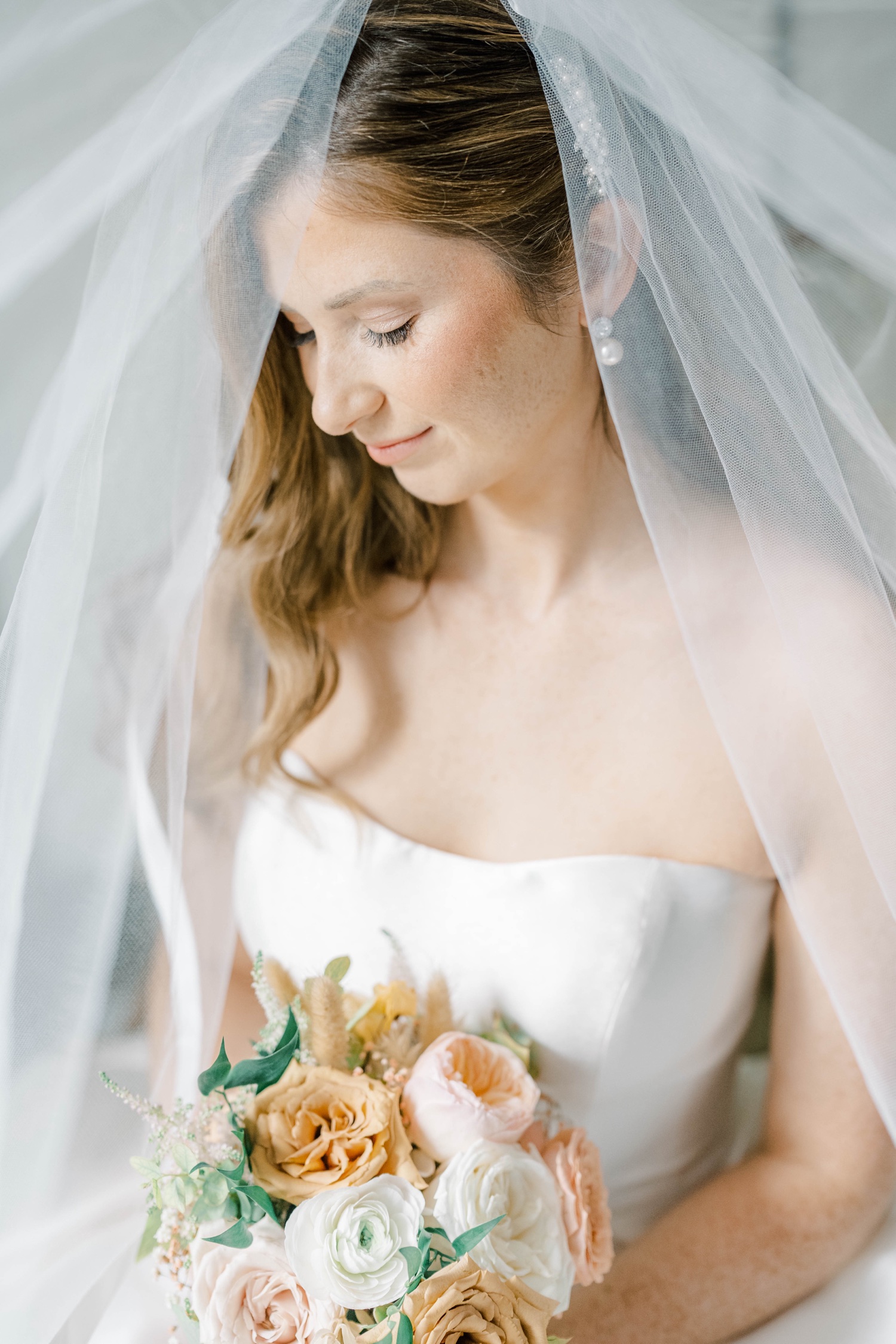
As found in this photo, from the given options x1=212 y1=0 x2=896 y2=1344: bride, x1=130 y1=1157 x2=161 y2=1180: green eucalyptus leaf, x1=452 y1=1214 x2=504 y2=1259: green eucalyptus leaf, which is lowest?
x1=130 y1=1157 x2=161 y2=1180: green eucalyptus leaf

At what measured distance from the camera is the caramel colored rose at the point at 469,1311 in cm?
70

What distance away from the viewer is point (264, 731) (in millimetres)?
1246

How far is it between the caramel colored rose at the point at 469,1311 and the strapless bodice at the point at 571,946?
0.39 metres

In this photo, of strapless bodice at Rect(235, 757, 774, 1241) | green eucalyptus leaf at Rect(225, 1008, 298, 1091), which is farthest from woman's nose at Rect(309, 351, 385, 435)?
green eucalyptus leaf at Rect(225, 1008, 298, 1091)

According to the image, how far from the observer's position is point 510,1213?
85cm

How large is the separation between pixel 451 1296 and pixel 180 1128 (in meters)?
0.27

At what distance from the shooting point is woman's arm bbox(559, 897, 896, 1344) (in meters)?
1.06

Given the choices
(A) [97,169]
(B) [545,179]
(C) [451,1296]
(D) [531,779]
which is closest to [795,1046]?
(D) [531,779]

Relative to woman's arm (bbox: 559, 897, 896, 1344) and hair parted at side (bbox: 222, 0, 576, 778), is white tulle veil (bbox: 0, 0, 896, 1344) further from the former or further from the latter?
woman's arm (bbox: 559, 897, 896, 1344)

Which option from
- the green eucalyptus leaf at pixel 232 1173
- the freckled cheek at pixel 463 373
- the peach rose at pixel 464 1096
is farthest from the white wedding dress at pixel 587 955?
the freckled cheek at pixel 463 373

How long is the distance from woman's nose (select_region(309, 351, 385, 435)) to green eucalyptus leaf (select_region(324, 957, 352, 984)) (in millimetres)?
475

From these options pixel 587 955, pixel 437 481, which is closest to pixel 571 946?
pixel 587 955

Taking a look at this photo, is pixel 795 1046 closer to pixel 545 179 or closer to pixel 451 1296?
pixel 451 1296

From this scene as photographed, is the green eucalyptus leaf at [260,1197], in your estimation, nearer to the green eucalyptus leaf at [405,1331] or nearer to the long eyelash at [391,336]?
A: the green eucalyptus leaf at [405,1331]
